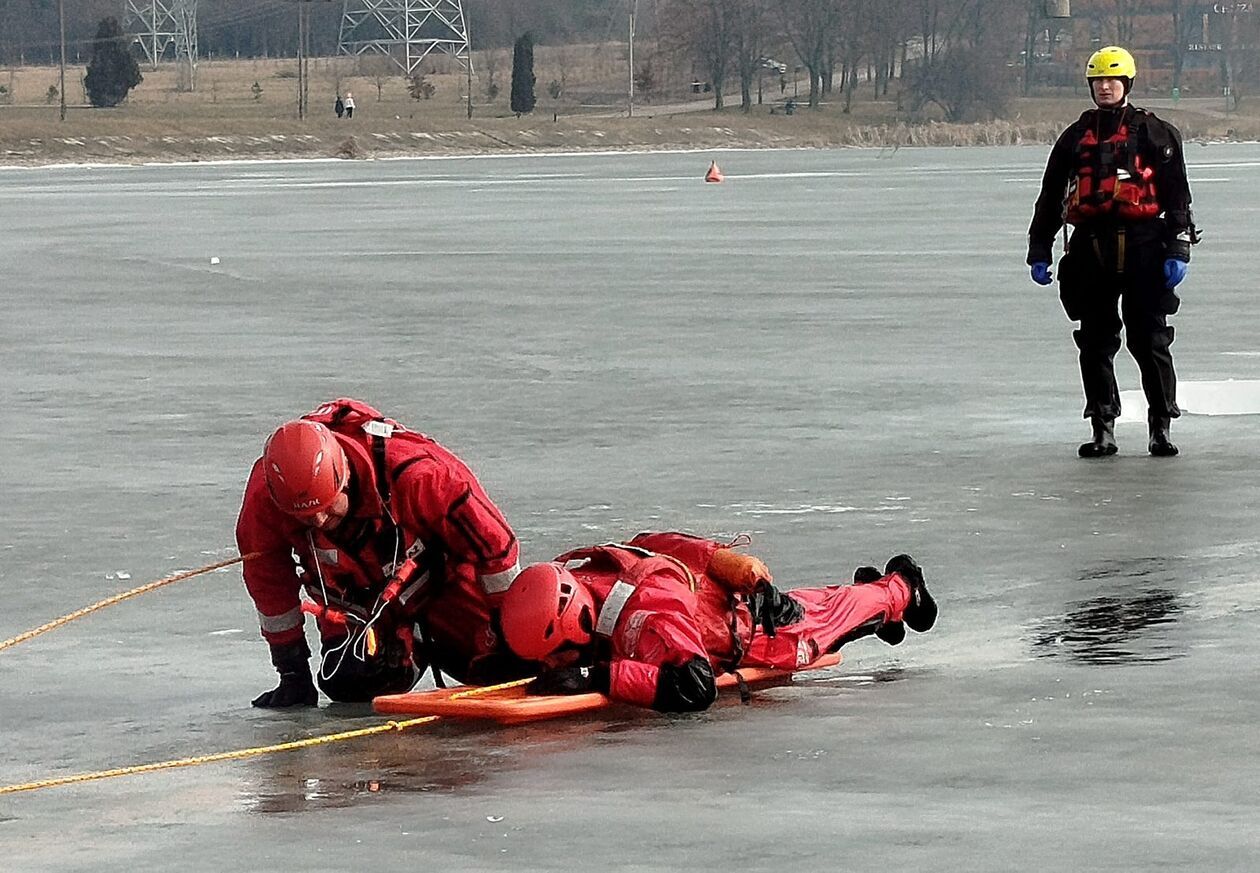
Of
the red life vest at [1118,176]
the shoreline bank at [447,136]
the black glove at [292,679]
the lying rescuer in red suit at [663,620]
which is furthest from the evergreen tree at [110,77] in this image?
the black glove at [292,679]

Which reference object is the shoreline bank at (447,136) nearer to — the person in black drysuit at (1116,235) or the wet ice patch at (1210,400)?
the wet ice patch at (1210,400)

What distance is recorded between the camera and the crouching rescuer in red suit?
6707 mm

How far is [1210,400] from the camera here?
13.7 metres

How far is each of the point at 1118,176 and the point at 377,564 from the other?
217 inches

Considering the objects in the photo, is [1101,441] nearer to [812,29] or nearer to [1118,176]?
[1118,176]

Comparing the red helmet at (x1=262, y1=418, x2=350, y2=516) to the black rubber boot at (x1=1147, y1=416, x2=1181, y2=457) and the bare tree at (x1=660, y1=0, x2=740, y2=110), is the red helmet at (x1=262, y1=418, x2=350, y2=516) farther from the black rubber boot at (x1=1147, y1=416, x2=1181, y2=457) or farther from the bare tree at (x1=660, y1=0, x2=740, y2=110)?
the bare tree at (x1=660, y1=0, x2=740, y2=110)

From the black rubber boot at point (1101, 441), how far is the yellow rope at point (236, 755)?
552 centimetres

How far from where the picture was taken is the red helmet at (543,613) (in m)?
6.70

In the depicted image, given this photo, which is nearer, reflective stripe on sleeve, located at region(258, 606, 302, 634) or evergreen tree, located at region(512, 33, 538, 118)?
reflective stripe on sleeve, located at region(258, 606, 302, 634)

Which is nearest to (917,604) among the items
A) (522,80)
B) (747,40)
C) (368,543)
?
(368,543)

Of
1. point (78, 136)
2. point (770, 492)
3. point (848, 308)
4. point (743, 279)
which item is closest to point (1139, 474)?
point (770, 492)

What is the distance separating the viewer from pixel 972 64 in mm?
127688

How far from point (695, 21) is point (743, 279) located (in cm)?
10736

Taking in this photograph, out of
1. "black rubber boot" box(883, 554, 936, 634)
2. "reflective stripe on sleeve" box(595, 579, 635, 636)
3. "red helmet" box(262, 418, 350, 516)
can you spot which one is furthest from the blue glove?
"red helmet" box(262, 418, 350, 516)
